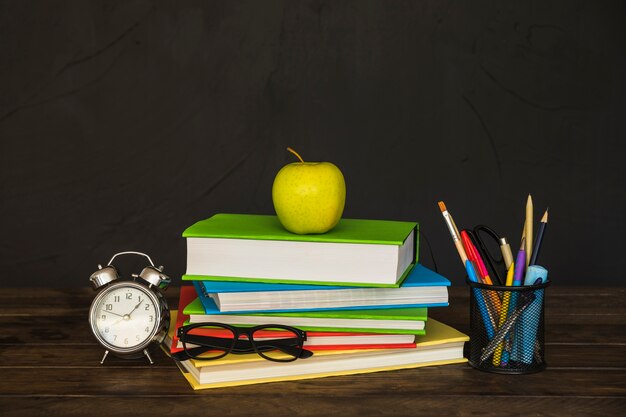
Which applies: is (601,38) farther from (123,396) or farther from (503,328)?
(123,396)

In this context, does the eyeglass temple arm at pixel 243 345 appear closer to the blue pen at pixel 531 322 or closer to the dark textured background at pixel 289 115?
the blue pen at pixel 531 322

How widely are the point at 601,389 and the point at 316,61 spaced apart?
147 centimetres

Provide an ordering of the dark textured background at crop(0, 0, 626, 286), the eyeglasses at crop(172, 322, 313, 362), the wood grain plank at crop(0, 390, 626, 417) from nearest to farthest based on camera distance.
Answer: the wood grain plank at crop(0, 390, 626, 417) < the eyeglasses at crop(172, 322, 313, 362) < the dark textured background at crop(0, 0, 626, 286)

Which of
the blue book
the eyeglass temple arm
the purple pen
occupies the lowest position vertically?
the eyeglass temple arm

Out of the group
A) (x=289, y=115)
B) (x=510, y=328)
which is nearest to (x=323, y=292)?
(x=510, y=328)

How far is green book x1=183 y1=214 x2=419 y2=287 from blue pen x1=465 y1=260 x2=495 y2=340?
3.8 inches

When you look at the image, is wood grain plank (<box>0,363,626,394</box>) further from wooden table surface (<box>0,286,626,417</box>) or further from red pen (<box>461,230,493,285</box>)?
red pen (<box>461,230,493,285</box>)

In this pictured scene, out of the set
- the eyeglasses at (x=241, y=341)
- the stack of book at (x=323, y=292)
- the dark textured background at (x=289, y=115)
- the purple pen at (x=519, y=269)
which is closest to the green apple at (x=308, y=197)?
the stack of book at (x=323, y=292)

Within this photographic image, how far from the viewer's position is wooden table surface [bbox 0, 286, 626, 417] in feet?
3.14

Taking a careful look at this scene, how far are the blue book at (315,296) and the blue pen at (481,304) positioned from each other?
1.4 inches

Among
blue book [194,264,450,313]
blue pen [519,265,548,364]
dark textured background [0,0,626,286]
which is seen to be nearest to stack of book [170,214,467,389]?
blue book [194,264,450,313]

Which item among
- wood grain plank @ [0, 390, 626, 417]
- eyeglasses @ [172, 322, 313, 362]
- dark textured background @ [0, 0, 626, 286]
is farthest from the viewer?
dark textured background @ [0, 0, 626, 286]

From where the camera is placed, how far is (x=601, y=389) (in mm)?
1030

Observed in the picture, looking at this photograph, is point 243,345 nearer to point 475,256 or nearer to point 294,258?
point 294,258
